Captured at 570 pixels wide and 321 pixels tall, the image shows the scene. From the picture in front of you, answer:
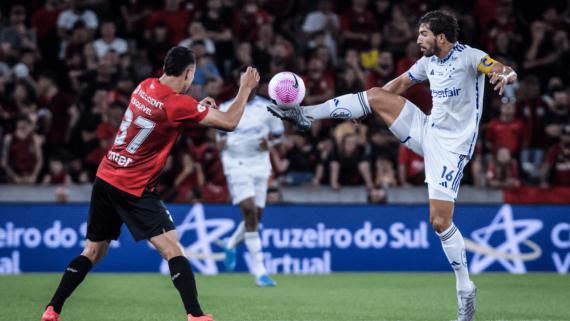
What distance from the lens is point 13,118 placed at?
1149cm

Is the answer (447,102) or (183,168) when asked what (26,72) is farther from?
(447,102)

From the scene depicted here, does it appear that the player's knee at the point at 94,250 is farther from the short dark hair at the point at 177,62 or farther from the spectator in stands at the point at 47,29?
the spectator in stands at the point at 47,29

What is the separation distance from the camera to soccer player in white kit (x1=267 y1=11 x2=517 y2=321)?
207 inches

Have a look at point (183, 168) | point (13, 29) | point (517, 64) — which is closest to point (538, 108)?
point (517, 64)

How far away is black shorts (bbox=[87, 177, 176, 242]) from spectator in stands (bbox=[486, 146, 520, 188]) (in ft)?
22.6

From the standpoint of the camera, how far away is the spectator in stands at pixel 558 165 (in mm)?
10227

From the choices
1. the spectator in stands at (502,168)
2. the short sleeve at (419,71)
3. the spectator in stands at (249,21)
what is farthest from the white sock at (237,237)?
the spectator in stands at (249,21)

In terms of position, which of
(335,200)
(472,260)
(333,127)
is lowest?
(472,260)

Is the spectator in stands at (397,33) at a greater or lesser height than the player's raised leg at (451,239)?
greater

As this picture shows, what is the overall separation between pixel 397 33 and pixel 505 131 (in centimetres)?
317

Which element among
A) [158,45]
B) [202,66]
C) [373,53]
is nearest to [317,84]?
[373,53]

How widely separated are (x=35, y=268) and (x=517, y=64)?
9.37 metres

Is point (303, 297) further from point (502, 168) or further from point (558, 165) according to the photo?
point (558, 165)

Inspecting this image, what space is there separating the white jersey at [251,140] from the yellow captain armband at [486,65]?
3.67m
